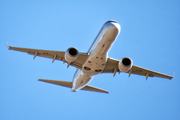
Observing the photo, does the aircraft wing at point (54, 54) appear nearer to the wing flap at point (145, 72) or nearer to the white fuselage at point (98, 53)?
the white fuselage at point (98, 53)

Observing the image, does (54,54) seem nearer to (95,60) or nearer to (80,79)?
(80,79)

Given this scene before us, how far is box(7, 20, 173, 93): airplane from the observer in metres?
27.5

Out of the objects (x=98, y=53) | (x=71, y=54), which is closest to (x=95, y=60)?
(x=98, y=53)

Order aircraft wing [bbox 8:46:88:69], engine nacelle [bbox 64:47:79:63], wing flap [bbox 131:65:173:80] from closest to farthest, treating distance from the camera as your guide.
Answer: engine nacelle [bbox 64:47:79:63] < aircraft wing [bbox 8:46:88:69] < wing flap [bbox 131:65:173:80]

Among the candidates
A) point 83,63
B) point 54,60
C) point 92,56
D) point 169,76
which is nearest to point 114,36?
point 92,56

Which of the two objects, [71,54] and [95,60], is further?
[95,60]

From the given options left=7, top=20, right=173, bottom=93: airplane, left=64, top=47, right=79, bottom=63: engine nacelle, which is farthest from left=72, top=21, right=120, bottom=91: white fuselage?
left=64, top=47, right=79, bottom=63: engine nacelle

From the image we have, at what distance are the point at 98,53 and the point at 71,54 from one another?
291 cm

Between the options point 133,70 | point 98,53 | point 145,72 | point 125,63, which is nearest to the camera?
point 98,53

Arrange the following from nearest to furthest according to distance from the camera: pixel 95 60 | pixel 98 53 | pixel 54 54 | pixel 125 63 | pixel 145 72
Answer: pixel 98 53 → pixel 95 60 → pixel 125 63 → pixel 54 54 → pixel 145 72

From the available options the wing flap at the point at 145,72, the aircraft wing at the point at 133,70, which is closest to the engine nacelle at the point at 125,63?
the aircraft wing at the point at 133,70

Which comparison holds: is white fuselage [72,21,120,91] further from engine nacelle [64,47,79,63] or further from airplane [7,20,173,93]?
engine nacelle [64,47,79,63]

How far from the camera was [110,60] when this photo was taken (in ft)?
104

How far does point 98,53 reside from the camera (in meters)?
28.4
